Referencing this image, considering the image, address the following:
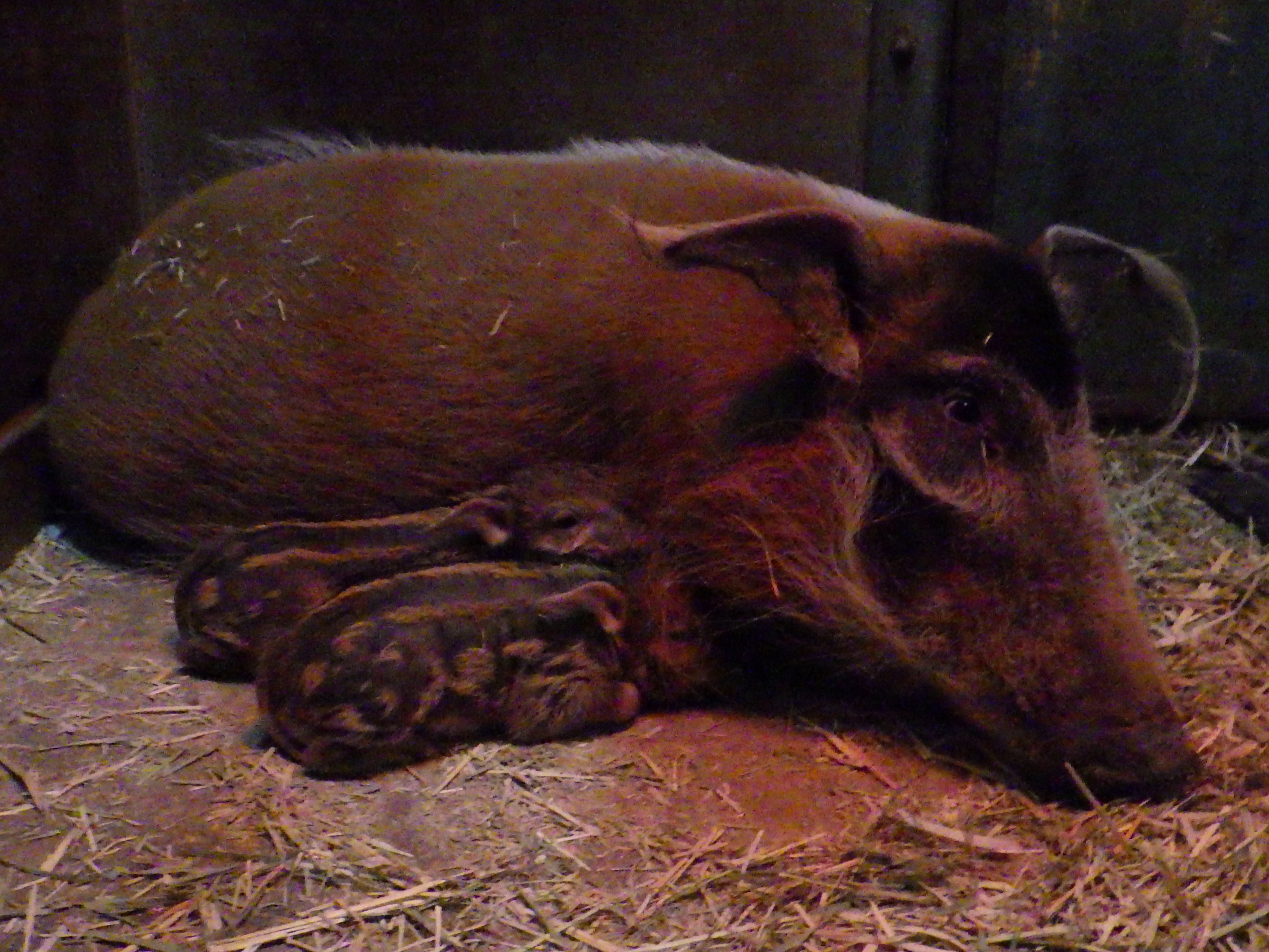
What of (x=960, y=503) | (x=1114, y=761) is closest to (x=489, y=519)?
(x=960, y=503)

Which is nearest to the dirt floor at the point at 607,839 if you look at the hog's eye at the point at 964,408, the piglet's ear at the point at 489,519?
the piglet's ear at the point at 489,519

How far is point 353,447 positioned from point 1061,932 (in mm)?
1575

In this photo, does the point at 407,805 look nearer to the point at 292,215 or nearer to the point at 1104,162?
the point at 292,215

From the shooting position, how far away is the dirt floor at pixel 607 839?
5.24ft

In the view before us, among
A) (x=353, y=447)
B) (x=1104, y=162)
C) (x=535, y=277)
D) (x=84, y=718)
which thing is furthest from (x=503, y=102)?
(x=84, y=718)

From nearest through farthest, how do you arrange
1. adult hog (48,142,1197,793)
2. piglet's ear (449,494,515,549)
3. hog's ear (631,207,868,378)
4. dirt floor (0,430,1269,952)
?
dirt floor (0,430,1269,952), hog's ear (631,207,868,378), adult hog (48,142,1197,793), piglet's ear (449,494,515,549)

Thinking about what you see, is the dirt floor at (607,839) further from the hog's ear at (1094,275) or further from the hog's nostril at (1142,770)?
the hog's ear at (1094,275)

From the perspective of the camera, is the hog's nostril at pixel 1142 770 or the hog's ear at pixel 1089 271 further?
the hog's ear at pixel 1089 271

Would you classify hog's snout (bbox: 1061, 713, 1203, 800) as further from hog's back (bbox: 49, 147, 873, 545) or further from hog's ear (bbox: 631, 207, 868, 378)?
hog's back (bbox: 49, 147, 873, 545)

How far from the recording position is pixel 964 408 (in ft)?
6.64

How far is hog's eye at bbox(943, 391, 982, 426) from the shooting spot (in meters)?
2.01

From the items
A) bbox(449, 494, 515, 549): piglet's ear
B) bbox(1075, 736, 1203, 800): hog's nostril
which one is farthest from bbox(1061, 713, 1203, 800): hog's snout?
bbox(449, 494, 515, 549): piglet's ear

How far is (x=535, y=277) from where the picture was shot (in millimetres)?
2389

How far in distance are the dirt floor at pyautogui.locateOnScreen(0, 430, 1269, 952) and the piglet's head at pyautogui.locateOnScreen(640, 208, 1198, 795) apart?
0.15 meters
